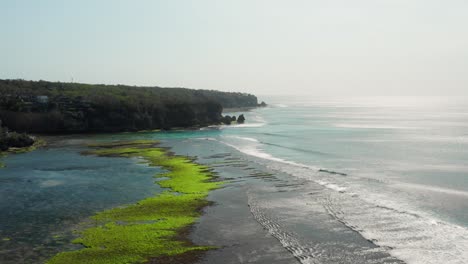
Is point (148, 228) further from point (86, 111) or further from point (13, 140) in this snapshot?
point (86, 111)

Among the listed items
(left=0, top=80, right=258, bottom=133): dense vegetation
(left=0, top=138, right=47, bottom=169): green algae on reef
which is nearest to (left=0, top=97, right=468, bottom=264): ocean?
(left=0, top=138, right=47, bottom=169): green algae on reef

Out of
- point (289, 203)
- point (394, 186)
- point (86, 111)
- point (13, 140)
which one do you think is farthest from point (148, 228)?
point (86, 111)

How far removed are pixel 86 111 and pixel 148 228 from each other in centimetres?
9165

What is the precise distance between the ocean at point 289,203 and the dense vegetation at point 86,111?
39.1 m

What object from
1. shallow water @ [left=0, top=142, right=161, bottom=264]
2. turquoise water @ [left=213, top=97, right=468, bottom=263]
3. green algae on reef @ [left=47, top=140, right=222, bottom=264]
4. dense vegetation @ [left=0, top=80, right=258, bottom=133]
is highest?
dense vegetation @ [left=0, top=80, right=258, bottom=133]

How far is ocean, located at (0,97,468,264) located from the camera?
2373 centimetres

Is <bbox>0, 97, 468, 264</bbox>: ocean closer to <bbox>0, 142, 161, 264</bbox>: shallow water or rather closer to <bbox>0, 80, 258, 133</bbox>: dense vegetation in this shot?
<bbox>0, 142, 161, 264</bbox>: shallow water

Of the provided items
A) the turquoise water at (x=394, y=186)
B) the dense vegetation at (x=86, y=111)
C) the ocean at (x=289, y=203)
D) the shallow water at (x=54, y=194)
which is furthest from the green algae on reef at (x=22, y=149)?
the turquoise water at (x=394, y=186)

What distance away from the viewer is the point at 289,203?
34.5 m

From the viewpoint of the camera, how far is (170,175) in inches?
1897

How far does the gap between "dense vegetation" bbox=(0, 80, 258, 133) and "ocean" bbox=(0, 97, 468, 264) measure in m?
39.1

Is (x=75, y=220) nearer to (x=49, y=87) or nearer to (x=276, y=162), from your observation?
(x=276, y=162)

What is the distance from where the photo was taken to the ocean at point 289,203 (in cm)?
2373

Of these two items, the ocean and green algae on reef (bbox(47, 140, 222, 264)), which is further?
the ocean
